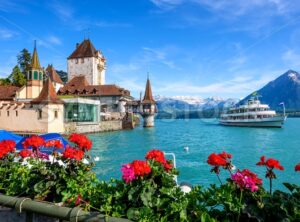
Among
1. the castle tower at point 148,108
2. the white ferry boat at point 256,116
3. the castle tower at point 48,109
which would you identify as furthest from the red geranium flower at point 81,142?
the white ferry boat at point 256,116

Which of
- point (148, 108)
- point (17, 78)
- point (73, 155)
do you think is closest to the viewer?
point (73, 155)

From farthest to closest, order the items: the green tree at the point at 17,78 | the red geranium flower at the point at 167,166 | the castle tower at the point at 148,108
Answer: the castle tower at the point at 148,108
the green tree at the point at 17,78
the red geranium flower at the point at 167,166

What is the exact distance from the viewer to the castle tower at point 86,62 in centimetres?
7731

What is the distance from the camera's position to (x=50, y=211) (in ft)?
10.4

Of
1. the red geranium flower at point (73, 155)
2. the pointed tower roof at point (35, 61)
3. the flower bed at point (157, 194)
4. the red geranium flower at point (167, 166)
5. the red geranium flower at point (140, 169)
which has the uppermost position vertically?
the pointed tower roof at point (35, 61)

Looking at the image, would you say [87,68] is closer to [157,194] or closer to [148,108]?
[148,108]

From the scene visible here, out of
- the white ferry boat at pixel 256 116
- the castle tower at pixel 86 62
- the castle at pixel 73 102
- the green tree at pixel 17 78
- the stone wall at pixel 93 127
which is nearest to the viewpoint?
the castle at pixel 73 102

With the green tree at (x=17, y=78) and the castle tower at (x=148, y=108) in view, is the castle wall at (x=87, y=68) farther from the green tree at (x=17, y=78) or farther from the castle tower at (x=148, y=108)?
the green tree at (x=17, y=78)

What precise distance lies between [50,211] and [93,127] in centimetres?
5032

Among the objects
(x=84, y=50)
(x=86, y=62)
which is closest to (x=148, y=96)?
(x=86, y=62)

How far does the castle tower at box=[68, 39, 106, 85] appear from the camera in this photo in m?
77.3

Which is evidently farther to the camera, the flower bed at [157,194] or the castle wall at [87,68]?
the castle wall at [87,68]

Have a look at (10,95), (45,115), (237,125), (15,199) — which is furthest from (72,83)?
(15,199)

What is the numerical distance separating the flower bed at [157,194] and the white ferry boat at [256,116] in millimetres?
69039
